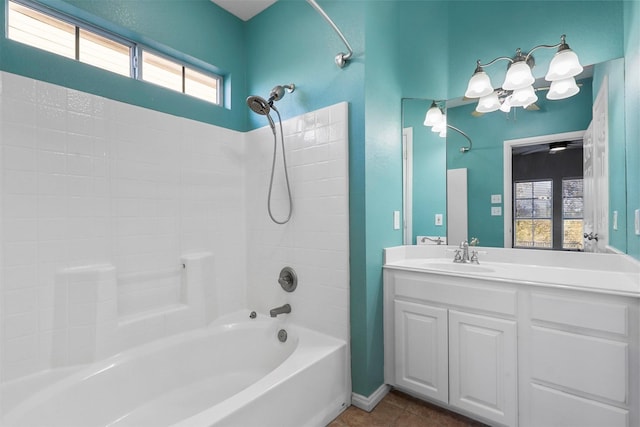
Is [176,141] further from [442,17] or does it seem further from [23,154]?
[442,17]

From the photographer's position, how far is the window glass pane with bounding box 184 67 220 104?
7.40ft

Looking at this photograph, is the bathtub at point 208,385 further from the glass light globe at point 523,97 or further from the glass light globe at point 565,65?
the glass light globe at point 565,65

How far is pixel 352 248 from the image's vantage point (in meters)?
1.82

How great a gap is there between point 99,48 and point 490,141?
2546mm

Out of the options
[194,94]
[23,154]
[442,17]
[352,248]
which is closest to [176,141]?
[194,94]

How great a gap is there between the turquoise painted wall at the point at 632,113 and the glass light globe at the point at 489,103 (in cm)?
60

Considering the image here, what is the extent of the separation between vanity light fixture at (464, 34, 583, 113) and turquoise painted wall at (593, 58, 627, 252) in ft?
0.50

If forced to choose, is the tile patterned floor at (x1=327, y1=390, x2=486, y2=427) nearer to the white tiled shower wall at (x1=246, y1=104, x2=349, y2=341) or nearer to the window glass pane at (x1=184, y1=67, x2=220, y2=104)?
the white tiled shower wall at (x1=246, y1=104, x2=349, y2=341)

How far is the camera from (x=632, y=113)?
1446 millimetres

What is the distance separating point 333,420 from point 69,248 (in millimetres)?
1720

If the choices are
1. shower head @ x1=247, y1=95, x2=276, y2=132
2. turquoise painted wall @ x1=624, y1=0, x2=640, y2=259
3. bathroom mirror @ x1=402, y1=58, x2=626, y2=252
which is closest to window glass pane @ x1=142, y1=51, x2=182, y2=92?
shower head @ x1=247, y1=95, x2=276, y2=132

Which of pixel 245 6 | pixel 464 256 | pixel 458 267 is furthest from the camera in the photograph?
pixel 245 6

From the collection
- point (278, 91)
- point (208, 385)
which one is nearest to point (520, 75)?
point (278, 91)

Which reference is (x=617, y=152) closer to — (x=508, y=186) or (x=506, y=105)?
(x=508, y=186)
